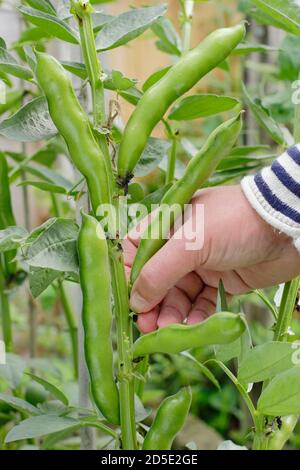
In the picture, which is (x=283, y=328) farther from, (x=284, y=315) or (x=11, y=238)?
(x=11, y=238)

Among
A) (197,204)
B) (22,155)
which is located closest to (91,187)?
(197,204)

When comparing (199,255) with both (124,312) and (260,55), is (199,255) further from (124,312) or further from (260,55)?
(260,55)

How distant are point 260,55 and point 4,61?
158 centimetres

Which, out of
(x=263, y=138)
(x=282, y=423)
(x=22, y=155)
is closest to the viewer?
(x=282, y=423)

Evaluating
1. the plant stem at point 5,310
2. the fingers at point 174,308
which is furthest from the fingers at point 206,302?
the plant stem at point 5,310

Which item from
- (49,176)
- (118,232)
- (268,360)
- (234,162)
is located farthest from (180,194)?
(49,176)

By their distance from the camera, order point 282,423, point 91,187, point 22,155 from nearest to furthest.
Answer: point 91,187 → point 282,423 → point 22,155

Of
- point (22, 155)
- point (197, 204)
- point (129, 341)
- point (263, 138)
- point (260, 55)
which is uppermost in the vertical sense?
point (260, 55)

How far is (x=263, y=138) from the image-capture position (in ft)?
7.07

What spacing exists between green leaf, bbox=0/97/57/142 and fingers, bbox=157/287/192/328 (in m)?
0.21

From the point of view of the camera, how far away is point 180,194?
0.65 m

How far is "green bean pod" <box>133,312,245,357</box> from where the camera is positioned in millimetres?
559

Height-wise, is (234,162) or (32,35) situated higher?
(32,35)

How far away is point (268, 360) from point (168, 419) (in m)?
0.11
